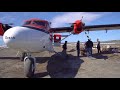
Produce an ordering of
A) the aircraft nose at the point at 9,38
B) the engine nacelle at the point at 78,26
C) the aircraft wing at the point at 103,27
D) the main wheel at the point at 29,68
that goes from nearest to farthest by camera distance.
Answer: the aircraft nose at the point at 9,38, the main wheel at the point at 29,68, the engine nacelle at the point at 78,26, the aircraft wing at the point at 103,27

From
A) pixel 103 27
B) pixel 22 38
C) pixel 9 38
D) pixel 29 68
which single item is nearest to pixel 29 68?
pixel 29 68

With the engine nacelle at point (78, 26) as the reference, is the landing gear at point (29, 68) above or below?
below

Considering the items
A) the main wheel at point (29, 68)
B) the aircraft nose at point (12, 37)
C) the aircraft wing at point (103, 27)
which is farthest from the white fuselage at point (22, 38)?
the aircraft wing at point (103, 27)

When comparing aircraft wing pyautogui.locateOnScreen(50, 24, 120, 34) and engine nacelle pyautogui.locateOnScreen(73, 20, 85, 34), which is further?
aircraft wing pyautogui.locateOnScreen(50, 24, 120, 34)

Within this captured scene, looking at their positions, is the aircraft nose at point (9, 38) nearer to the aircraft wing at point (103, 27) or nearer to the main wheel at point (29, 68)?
the main wheel at point (29, 68)

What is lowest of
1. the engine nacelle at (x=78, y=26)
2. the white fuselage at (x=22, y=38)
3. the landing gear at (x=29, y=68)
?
the landing gear at (x=29, y=68)

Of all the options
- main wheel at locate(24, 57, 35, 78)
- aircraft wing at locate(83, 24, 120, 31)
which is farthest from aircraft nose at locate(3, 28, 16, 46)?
aircraft wing at locate(83, 24, 120, 31)

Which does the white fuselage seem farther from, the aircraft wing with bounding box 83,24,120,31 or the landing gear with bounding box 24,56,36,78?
the aircraft wing with bounding box 83,24,120,31

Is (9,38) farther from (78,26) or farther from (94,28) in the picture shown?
(94,28)

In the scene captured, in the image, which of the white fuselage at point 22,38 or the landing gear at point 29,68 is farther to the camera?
the landing gear at point 29,68

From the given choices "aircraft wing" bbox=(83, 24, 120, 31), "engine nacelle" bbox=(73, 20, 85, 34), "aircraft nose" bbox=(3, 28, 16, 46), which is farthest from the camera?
A: "aircraft wing" bbox=(83, 24, 120, 31)

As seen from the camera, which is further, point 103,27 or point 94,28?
point 94,28
